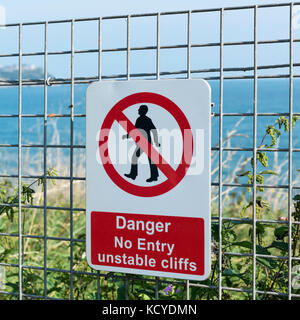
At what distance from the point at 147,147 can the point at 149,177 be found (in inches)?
6.1

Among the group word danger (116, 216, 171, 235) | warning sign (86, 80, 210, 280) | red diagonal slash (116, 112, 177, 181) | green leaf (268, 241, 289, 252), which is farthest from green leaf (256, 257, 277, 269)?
red diagonal slash (116, 112, 177, 181)

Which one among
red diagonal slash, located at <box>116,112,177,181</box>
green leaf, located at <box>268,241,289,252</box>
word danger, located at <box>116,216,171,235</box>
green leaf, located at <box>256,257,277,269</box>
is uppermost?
red diagonal slash, located at <box>116,112,177,181</box>

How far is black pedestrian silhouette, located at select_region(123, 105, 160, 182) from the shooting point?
2533 millimetres

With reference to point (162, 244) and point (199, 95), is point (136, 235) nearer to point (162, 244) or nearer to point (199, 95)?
point (162, 244)

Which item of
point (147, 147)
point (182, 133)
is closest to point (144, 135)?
point (147, 147)

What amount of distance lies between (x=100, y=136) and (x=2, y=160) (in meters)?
3.69

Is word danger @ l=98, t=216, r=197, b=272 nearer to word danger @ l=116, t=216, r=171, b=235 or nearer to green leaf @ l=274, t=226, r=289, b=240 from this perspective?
word danger @ l=116, t=216, r=171, b=235

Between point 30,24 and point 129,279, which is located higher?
point 30,24

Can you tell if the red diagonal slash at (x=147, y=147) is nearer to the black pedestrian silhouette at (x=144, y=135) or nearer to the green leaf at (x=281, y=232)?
the black pedestrian silhouette at (x=144, y=135)

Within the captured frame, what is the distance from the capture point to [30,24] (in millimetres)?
2938

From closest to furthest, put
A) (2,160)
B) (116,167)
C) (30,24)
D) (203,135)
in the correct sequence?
(203,135)
(116,167)
(30,24)
(2,160)

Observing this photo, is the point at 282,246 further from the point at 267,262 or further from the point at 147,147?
the point at 147,147

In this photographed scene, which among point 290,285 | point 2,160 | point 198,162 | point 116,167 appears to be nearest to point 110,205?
point 116,167

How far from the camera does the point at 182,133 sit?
2.48m
